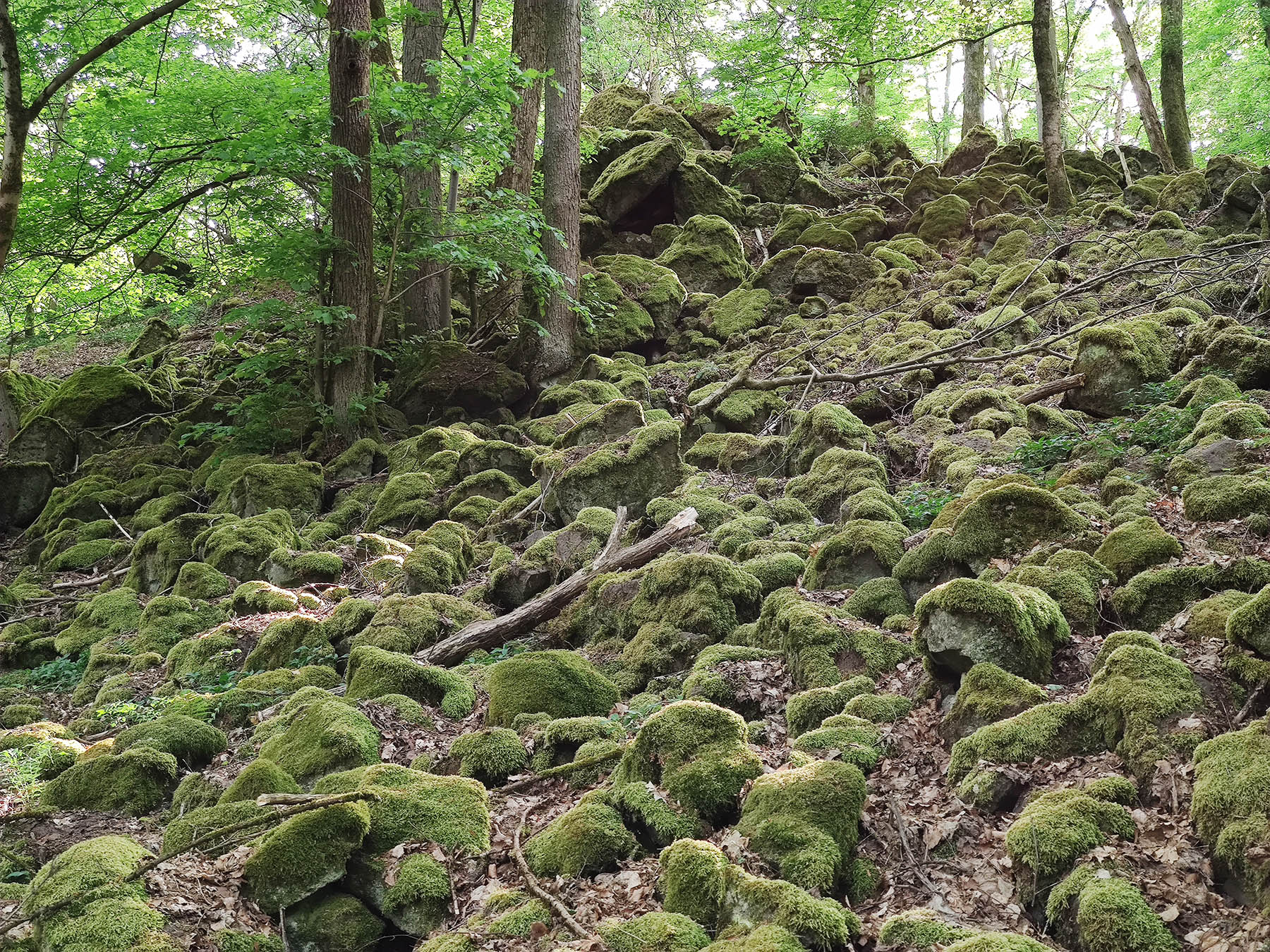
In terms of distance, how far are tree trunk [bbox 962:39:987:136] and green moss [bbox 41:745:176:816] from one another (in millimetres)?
22657

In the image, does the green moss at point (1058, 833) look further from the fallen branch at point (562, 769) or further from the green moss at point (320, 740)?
the green moss at point (320, 740)

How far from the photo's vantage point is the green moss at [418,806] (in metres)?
3.96

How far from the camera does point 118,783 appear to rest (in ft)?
16.5

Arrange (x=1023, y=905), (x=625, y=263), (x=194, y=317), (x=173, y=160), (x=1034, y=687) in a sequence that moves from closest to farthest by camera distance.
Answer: (x=1023, y=905)
(x=1034, y=687)
(x=173, y=160)
(x=625, y=263)
(x=194, y=317)

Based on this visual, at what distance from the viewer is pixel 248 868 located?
366 cm

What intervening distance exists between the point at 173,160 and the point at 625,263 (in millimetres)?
7302

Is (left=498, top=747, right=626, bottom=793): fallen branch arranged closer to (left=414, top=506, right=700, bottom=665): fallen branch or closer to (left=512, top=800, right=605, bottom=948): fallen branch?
(left=512, top=800, right=605, bottom=948): fallen branch

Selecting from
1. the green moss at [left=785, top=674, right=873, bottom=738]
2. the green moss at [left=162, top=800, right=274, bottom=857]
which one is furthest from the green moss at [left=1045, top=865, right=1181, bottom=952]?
the green moss at [left=162, top=800, right=274, bottom=857]

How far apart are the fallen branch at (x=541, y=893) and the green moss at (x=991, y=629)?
7.57 ft

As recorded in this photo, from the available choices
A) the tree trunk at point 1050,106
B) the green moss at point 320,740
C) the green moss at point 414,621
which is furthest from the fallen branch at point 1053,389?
the tree trunk at point 1050,106

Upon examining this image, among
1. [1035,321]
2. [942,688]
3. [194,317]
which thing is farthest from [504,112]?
[194,317]

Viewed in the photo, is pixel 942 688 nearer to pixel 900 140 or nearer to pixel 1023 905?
pixel 1023 905

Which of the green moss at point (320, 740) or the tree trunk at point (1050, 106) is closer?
the green moss at point (320, 740)

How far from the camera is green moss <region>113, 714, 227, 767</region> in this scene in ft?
17.9
